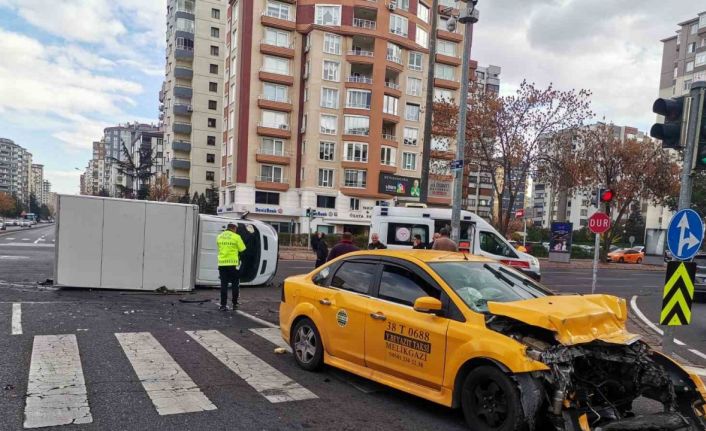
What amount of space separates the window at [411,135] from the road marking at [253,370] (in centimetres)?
4829

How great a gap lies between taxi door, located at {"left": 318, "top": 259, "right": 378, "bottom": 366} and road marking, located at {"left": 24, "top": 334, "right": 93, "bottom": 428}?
245cm

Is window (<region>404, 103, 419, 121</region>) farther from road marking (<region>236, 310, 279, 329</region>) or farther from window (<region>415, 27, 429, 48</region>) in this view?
road marking (<region>236, 310, 279, 329</region>)

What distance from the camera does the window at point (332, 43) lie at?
160 feet

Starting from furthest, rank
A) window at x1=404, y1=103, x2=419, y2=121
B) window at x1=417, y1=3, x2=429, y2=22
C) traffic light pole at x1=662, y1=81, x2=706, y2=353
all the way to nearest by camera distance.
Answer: window at x1=404, y1=103, x2=419, y2=121
window at x1=417, y1=3, x2=429, y2=22
traffic light pole at x1=662, y1=81, x2=706, y2=353

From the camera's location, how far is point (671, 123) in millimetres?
6250

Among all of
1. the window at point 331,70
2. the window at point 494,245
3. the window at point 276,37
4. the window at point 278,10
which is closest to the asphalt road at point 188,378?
the window at point 494,245

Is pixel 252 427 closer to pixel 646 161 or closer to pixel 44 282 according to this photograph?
pixel 44 282

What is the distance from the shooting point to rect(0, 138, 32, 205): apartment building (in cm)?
17749

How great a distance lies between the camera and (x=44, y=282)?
38.1ft

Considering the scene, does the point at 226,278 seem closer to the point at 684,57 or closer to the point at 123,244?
the point at 123,244

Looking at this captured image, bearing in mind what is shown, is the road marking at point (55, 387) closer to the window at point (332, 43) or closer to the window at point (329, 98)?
the window at point (329, 98)

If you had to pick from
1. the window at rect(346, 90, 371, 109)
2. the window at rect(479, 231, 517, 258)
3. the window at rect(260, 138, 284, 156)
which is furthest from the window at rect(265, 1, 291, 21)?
the window at rect(479, 231, 517, 258)

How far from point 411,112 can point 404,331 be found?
51802 mm

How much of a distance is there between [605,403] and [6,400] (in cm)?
516
